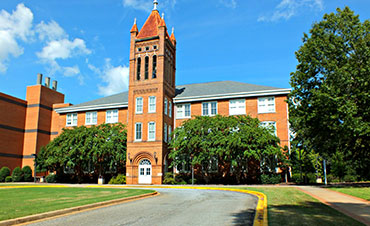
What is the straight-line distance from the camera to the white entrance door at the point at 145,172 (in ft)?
110

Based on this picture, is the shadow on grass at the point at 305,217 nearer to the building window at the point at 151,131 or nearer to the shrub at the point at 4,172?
the building window at the point at 151,131

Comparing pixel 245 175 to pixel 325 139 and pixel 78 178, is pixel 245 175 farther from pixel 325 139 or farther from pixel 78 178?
pixel 78 178

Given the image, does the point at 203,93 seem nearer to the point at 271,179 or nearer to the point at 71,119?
the point at 271,179

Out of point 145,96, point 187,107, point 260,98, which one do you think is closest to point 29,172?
point 145,96

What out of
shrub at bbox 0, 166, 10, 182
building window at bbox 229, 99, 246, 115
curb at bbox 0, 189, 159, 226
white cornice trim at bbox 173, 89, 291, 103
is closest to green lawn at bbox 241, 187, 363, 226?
curb at bbox 0, 189, 159, 226

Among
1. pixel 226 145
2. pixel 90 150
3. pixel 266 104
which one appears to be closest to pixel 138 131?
pixel 90 150

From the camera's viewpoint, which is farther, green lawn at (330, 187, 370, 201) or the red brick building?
the red brick building

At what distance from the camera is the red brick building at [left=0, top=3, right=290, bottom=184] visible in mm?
33875

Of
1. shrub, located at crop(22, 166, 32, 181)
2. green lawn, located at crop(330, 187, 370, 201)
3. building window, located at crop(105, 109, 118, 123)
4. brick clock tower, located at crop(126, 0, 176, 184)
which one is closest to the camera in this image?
green lawn, located at crop(330, 187, 370, 201)

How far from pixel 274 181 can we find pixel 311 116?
10090 millimetres

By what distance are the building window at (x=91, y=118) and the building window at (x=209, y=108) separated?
14.2 metres

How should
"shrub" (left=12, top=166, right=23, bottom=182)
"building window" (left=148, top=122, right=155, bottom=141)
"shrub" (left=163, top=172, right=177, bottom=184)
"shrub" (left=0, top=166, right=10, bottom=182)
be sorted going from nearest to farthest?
"shrub" (left=163, top=172, right=177, bottom=184), "building window" (left=148, top=122, right=155, bottom=141), "shrub" (left=12, top=166, right=23, bottom=182), "shrub" (left=0, top=166, right=10, bottom=182)

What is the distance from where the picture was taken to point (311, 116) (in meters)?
22.0

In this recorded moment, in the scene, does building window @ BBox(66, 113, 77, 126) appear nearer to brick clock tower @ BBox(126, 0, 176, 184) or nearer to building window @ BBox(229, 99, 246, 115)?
brick clock tower @ BBox(126, 0, 176, 184)
